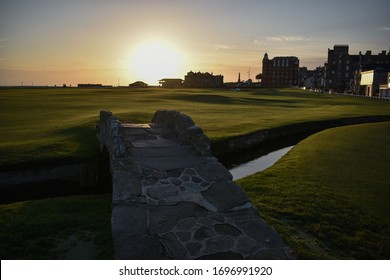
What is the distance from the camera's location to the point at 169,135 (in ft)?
47.4

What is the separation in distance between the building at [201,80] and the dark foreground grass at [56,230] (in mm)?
144770

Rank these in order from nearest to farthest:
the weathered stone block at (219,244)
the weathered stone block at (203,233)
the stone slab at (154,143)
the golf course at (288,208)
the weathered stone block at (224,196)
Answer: the weathered stone block at (219,244) → the weathered stone block at (203,233) → the golf course at (288,208) → the weathered stone block at (224,196) → the stone slab at (154,143)

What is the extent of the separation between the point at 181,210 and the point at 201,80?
489ft

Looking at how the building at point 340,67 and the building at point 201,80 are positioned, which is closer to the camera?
the building at point 340,67

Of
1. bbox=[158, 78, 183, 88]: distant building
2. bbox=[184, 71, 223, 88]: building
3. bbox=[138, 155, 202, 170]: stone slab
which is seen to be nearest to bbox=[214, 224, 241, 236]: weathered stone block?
bbox=[138, 155, 202, 170]: stone slab

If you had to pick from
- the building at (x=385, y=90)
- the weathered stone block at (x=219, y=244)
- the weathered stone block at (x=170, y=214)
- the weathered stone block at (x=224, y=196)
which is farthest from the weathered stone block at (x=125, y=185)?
the building at (x=385, y=90)

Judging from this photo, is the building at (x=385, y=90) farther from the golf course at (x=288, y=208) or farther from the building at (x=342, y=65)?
the golf course at (x=288, y=208)

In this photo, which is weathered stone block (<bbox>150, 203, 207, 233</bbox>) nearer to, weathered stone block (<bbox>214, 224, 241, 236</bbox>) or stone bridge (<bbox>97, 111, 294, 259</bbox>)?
stone bridge (<bbox>97, 111, 294, 259</bbox>)

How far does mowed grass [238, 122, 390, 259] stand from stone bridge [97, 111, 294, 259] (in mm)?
1159

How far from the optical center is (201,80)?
15438 centimetres

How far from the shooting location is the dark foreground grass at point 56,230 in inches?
295

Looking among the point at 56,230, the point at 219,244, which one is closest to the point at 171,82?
the point at 56,230

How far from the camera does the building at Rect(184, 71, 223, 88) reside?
6063 inches

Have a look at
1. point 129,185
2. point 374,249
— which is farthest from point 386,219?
point 129,185
